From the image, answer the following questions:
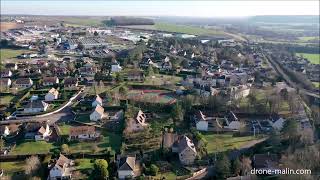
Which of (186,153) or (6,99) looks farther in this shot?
(6,99)

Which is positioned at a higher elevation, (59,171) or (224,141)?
(224,141)

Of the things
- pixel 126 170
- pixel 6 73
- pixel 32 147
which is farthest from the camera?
pixel 6 73

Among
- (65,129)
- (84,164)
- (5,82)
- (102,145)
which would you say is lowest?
(84,164)

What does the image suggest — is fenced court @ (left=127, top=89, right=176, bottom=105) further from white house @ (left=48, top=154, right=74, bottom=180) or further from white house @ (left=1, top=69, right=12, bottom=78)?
white house @ (left=1, top=69, right=12, bottom=78)

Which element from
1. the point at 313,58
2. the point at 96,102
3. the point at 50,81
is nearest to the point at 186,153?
the point at 96,102

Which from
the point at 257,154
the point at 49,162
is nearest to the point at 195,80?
the point at 257,154

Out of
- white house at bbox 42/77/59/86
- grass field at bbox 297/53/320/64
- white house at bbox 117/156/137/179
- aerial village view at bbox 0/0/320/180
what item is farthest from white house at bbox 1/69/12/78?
grass field at bbox 297/53/320/64

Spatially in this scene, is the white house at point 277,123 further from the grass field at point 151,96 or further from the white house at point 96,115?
the white house at point 96,115

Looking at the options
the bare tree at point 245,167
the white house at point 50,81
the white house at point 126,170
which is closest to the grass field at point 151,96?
the white house at point 50,81

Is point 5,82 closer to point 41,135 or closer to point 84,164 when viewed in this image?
point 41,135
